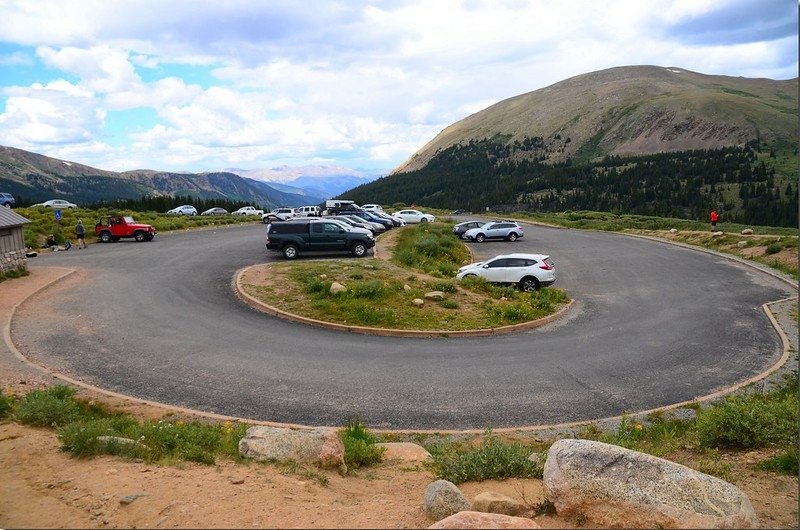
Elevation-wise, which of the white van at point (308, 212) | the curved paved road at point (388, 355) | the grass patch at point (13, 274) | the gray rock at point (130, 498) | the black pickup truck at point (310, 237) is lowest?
the curved paved road at point (388, 355)

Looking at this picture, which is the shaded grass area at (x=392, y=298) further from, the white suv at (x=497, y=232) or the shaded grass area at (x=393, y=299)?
the white suv at (x=497, y=232)

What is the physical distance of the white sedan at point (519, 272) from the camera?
74.7 ft

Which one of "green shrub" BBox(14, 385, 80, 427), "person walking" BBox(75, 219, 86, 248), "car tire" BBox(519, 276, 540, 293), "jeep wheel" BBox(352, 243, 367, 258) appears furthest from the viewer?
"person walking" BBox(75, 219, 86, 248)

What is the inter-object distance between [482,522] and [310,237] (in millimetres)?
22615

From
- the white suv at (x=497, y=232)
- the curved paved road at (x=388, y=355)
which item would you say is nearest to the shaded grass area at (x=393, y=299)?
the curved paved road at (x=388, y=355)

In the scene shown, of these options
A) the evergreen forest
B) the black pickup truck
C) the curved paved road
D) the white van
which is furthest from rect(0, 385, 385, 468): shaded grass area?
the evergreen forest

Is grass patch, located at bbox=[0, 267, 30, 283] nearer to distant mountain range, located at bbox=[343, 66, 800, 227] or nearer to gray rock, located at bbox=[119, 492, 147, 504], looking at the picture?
gray rock, located at bbox=[119, 492, 147, 504]

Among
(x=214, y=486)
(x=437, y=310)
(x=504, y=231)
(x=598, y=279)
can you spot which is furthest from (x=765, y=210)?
(x=214, y=486)

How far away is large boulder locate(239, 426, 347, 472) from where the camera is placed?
7.09m

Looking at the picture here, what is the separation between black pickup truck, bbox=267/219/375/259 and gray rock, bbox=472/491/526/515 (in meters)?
21.7

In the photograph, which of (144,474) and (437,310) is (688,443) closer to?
(144,474)

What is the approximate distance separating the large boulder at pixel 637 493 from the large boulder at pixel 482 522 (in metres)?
1.04

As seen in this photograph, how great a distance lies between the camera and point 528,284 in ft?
74.8

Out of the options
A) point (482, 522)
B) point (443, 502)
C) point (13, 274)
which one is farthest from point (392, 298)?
point (13, 274)
